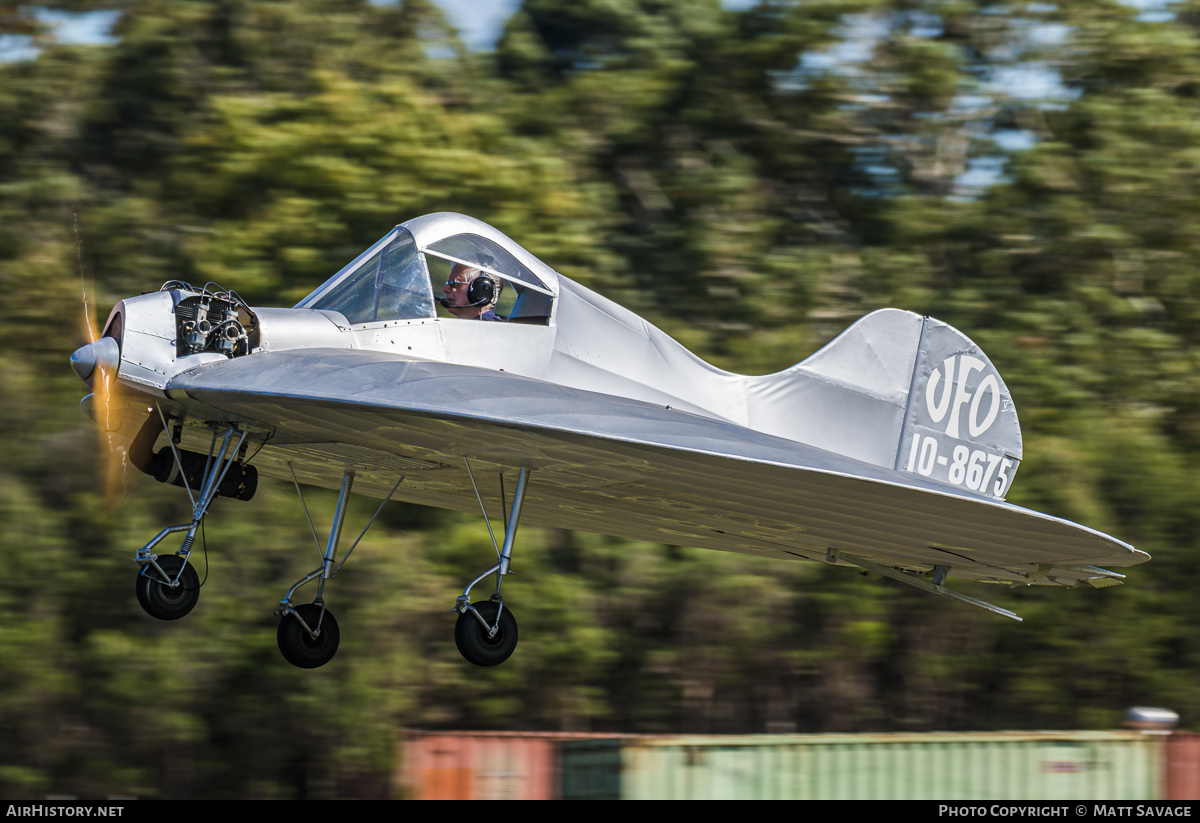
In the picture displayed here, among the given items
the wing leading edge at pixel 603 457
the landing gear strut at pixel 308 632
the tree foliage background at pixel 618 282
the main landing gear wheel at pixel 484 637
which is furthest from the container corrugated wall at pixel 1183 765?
the landing gear strut at pixel 308 632

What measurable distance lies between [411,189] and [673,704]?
9.41 metres

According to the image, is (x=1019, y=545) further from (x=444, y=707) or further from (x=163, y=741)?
(x=163, y=741)

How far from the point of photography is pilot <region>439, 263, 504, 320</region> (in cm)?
855

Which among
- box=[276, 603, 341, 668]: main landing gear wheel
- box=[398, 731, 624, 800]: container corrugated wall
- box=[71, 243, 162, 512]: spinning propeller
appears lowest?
box=[398, 731, 624, 800]: container corrugated wall

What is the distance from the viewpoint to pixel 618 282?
66.3 ft

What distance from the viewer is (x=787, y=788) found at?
47.3ft

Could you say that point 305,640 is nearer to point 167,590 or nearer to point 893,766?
point 167,590

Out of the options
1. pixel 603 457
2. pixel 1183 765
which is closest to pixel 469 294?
pixel 603 457

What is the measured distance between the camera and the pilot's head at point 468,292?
8547 mm

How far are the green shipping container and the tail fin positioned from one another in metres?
5.18

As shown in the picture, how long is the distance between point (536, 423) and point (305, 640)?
337 cm

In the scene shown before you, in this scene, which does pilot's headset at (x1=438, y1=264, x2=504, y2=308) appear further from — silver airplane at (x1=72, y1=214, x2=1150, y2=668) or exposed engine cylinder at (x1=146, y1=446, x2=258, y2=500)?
exposed engine cylinder at (x1=146, y1=446, x2=258, y2=500)

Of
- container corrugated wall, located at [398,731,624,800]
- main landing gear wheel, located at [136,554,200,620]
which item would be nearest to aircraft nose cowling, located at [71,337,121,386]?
main landing gear wheel, located at [136,554,200,620]

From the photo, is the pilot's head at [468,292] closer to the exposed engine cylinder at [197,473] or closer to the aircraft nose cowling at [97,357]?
the exposed engine cylinder at [197,473]
